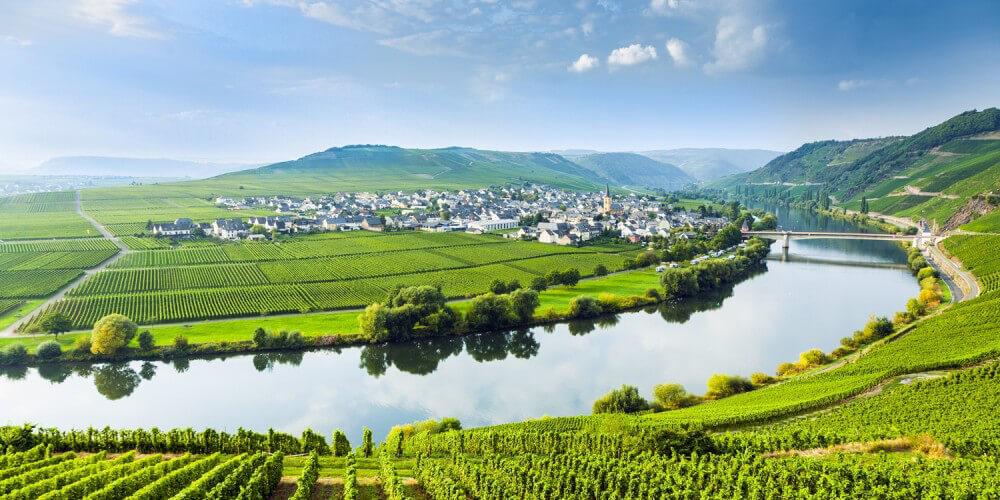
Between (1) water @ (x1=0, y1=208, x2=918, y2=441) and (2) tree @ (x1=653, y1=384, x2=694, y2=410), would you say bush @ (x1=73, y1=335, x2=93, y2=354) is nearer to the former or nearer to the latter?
(1) water @ (x1=0, y1=208, x2=918, y2=441)

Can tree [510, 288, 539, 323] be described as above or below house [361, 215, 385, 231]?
below

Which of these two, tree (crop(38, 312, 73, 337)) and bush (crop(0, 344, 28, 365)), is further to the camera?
tree (crop(38, 312, 73, 337))

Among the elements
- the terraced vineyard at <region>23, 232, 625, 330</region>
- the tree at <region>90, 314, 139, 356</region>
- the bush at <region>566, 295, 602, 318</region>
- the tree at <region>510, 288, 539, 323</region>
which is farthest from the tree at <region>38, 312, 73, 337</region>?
the bush at <region>566, 295, 602, 318</region>

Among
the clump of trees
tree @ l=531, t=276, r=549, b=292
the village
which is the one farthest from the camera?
the village

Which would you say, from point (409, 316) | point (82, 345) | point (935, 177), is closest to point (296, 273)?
point (409, 316)

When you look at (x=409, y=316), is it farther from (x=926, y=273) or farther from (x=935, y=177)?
(x=935, y=177)

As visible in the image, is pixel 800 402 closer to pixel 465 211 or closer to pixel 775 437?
pixel 775 437
